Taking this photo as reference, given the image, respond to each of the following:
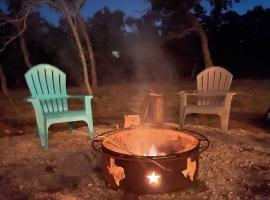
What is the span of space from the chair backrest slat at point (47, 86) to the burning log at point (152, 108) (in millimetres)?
1261

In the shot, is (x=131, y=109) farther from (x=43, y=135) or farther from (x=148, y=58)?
(x=148, y=58)

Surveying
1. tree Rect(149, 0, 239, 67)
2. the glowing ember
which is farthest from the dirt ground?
tree Rect(149, 0, 239, 67)

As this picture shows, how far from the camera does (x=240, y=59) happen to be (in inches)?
517

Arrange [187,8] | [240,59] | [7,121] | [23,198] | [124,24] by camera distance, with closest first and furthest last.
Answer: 1. [23,198]
2. [7,121]
3. [187,8]
4. [240,59]
5. [124,24]

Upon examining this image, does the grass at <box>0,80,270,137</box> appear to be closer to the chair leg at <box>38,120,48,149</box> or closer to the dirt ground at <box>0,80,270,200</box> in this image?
the dirt ground at <box>0,80,270,200</box>

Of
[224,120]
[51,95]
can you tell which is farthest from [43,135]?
[224,120]

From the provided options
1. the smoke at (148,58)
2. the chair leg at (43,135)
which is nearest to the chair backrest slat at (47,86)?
the chair leg at (43,135)

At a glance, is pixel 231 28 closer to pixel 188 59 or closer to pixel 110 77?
pixel 188 59

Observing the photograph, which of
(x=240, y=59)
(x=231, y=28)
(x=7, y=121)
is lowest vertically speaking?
(x=7, y=121)

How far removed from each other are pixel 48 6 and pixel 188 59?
745cm

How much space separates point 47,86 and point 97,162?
1704mm

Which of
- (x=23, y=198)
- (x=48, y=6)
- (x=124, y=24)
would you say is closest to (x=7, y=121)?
(x=48, y=6)

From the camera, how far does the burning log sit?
15.5 feet

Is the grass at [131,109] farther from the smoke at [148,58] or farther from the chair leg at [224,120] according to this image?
the smoke at [148,58]
